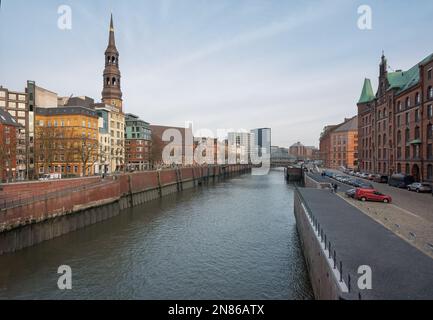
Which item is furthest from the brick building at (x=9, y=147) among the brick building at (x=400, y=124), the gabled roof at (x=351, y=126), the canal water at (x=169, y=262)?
the gabled roof at (x=351, y=126)

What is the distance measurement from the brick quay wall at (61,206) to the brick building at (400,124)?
1842 inches

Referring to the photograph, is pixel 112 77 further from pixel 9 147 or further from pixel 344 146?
pixel 344 146

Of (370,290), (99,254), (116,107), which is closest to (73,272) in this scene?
(99,254)

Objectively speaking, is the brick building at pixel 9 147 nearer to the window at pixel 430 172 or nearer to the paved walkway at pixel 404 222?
the paved walkway at pixel 404 222

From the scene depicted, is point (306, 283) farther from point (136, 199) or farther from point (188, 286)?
point (136, 199)

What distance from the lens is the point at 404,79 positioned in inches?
2154

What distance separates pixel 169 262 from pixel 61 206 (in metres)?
15.8

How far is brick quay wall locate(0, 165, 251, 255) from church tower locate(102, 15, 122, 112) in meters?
37.7

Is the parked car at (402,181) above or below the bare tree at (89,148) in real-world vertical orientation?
below

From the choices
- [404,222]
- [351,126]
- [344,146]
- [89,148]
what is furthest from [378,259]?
[351,126]

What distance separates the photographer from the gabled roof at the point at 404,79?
4897 centimetres

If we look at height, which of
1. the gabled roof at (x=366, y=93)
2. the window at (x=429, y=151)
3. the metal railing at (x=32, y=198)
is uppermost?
the gabled roof at (x=366, y=93)

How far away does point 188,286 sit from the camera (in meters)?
16.9

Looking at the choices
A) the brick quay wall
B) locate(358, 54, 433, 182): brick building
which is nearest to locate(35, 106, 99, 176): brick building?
the brick quay wall
